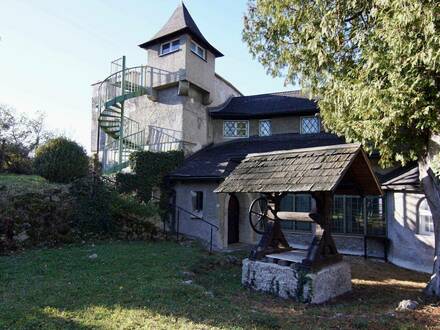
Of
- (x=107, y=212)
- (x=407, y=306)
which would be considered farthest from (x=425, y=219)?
(x=107, y=212)

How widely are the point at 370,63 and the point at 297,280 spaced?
472 centimetres

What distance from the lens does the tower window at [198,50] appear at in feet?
54.6

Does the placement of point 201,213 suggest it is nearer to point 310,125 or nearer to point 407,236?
point 310,125

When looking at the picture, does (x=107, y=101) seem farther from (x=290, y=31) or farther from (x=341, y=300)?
(x=341, y=300)

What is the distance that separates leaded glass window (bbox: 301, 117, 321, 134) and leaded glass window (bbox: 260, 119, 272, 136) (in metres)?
1.71

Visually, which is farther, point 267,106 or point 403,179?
point 267,106

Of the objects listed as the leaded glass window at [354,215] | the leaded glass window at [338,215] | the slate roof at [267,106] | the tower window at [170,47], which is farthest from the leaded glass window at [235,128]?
the leaded glass window at [354,215]

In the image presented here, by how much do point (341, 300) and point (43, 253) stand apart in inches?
325

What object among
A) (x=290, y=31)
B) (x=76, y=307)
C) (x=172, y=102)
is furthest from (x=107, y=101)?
(x=76, y=307)

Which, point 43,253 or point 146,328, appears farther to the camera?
point 43,253

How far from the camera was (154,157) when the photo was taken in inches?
575

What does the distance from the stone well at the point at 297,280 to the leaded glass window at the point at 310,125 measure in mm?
9276

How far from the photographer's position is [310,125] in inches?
635

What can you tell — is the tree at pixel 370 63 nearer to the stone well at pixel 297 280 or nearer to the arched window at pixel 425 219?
the stone well at pixel 297 280
